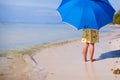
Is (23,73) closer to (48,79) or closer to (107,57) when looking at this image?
(48,79)

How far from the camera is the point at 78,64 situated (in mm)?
8242

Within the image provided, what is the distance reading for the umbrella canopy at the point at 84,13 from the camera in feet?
24.8

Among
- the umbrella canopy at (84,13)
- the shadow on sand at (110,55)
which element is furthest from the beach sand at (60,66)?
the umbrella canopy at (84,13)

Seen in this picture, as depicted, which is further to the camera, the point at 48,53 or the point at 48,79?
the point at 48,53

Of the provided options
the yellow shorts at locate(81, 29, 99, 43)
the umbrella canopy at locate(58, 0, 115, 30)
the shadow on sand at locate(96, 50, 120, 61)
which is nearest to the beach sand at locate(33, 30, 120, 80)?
the shadow on sand at locate(96, 50, 120, 61)

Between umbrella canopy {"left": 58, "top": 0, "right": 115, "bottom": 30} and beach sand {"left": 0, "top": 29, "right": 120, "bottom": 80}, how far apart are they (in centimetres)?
87

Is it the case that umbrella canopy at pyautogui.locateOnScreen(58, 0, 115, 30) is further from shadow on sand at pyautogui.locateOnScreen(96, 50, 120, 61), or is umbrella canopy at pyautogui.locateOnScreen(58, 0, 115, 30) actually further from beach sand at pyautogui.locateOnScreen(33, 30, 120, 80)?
shadow on sand at pyautogui.locateOnScreen(96, 50, 120, 61)

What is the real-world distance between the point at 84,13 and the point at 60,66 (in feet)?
4.01

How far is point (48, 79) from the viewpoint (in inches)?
268

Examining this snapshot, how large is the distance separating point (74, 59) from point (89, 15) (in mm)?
1589

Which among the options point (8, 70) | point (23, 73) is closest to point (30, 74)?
point (23, 73)

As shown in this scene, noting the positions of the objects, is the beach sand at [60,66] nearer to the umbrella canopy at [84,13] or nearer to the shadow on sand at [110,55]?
the shadow on sand at [110,55]

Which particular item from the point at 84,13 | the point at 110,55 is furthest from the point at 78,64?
the point at 110,55

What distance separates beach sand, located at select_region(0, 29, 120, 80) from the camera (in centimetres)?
709
